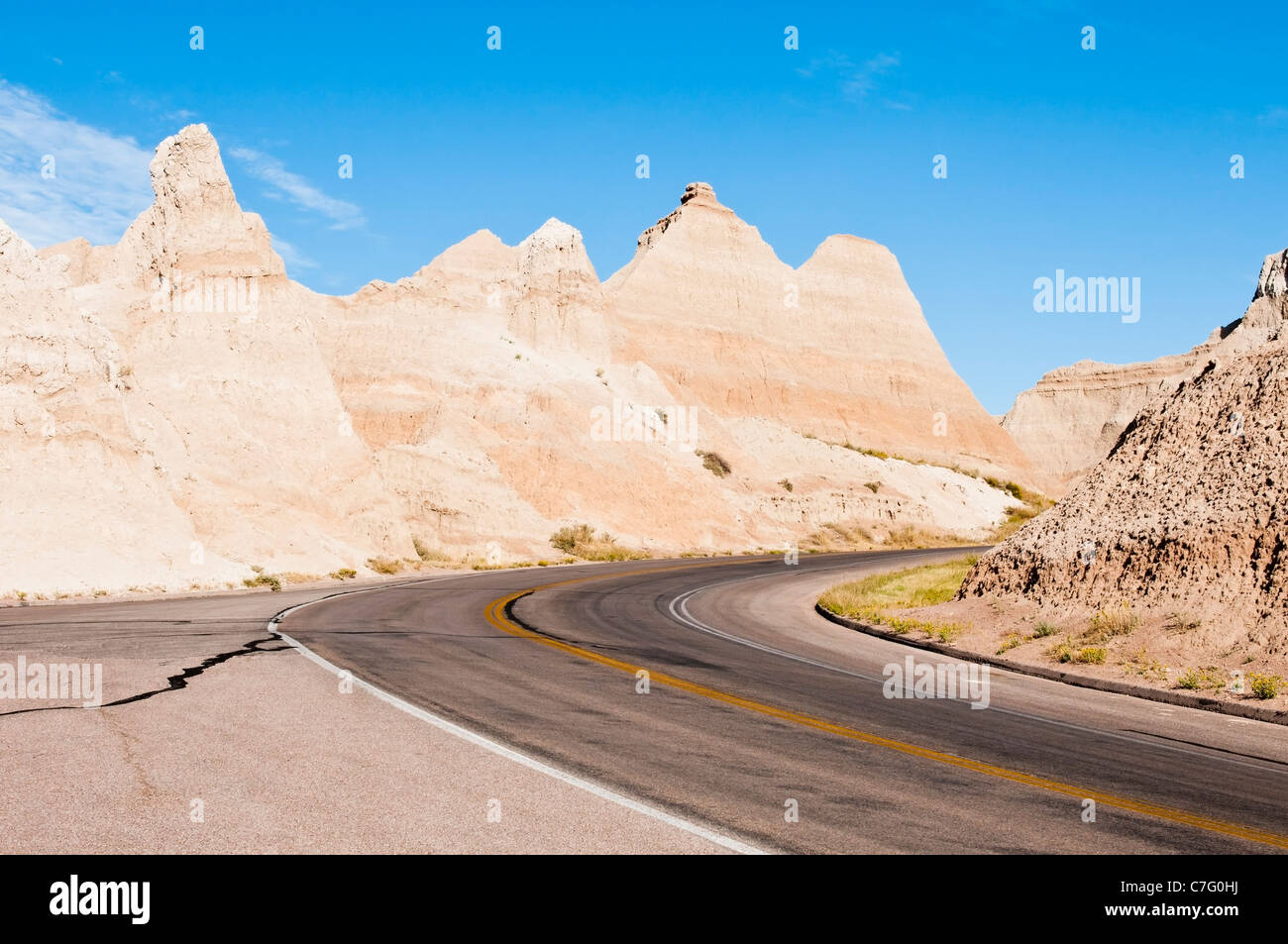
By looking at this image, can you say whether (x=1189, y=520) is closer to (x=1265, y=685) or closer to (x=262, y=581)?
(x=1265, y=685)

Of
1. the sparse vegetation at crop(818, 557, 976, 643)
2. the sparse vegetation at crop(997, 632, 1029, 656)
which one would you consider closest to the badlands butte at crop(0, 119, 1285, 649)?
the sparse vegetation at crop(997, 632, 1029, 656)

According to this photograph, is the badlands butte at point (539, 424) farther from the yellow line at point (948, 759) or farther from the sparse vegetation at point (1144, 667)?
the yellow line at point (948, 759)

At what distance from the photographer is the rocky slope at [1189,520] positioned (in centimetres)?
1469

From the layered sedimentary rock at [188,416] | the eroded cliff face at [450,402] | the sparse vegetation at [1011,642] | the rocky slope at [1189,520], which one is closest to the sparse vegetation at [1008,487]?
the eroded cliff face at [450,402]

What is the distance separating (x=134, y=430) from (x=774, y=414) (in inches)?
2671

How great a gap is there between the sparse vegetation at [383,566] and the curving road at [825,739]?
54.9 feet

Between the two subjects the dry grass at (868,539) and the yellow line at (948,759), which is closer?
the yellow line at (948,759)

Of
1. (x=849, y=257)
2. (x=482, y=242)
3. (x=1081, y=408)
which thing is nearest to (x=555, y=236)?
(x=482, y=242)

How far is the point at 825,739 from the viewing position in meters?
8.41

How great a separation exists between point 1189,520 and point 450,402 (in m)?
45.6

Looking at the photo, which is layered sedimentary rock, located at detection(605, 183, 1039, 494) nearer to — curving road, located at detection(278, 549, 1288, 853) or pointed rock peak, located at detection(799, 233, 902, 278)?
pointed rock peak, located at detection(799, 233, 902, 278)

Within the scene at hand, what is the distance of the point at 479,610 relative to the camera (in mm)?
19984

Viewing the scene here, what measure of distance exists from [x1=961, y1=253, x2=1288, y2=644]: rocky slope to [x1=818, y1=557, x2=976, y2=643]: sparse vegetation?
1.82 metres
